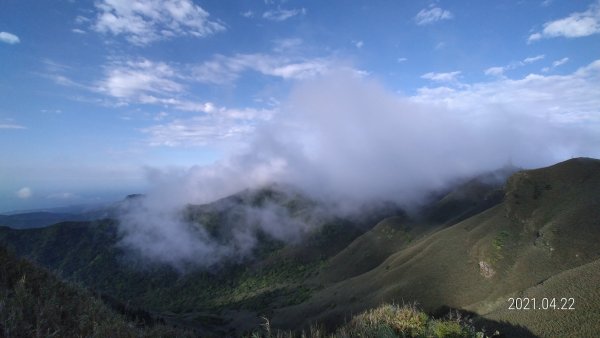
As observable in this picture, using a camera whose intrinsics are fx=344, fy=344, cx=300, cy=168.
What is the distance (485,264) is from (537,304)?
33.0m

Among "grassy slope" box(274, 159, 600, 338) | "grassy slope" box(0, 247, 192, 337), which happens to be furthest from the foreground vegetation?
"grassy slope" box(274, 159, 600, 338)

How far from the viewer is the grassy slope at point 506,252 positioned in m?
65.0

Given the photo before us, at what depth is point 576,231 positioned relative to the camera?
67312 mm

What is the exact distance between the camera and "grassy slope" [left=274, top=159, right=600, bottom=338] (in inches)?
2559

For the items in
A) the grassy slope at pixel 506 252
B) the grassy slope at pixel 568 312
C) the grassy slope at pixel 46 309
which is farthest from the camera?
the grassy slope at pixel 506 252

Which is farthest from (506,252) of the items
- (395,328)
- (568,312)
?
(395,328)

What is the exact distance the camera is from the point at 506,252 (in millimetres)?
76375

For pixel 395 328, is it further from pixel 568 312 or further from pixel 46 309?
pixel 568 312

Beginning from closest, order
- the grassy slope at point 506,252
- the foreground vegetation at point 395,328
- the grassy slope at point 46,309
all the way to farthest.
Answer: the grassy slope at point 46,309 → the foreground vegetation at point 395,328 → the grassy slope at point 506,252

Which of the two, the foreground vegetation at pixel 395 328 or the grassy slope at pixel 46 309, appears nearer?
the grassy slope at pixel 46 309

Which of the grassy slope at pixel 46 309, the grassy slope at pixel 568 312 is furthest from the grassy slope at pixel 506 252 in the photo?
the grassy slope at pixel 46 309

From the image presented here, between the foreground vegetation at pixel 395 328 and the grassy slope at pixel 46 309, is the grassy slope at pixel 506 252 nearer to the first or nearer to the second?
the foreground vegetation at pixel 395 328

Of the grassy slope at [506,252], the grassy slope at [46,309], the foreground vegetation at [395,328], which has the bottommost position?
the grassy slope at [506,252]

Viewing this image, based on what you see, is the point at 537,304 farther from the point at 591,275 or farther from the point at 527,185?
the point at 527,185
